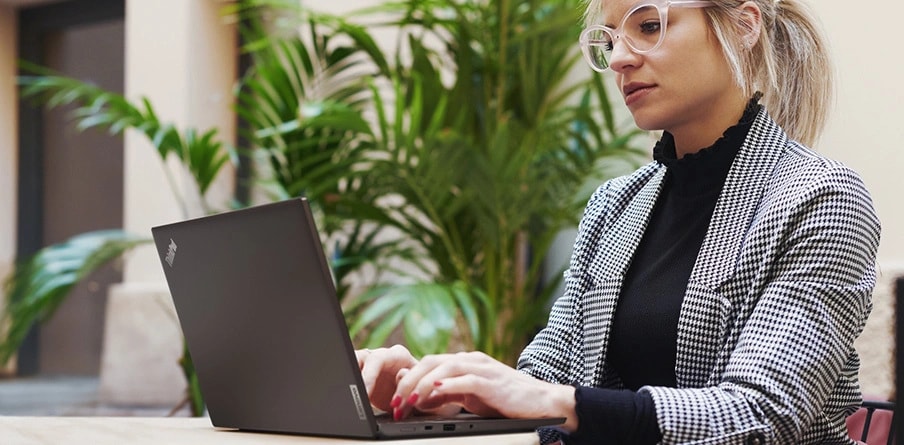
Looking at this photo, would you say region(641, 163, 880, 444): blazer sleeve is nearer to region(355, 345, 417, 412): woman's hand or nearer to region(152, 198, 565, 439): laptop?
region(152, 198, 565, 439): laptop

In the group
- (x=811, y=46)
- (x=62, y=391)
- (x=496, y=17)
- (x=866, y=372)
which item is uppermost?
(x=496, y=17)

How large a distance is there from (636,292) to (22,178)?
5.12 metres

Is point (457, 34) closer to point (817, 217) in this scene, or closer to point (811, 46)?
point (811, 46)

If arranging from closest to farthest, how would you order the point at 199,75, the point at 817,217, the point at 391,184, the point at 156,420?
the point at 817,217, the point at 156,420, the point at 391,184, the point at 199,75

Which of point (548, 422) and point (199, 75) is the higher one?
point (199, 75)

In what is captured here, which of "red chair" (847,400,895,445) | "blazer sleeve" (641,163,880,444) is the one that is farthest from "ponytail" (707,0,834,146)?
"red chair" (847,400,895,445)

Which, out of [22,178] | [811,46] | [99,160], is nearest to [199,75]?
[99,160]

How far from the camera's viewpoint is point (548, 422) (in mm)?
1175

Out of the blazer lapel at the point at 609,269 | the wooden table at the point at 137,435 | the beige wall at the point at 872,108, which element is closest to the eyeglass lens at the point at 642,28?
the blazer lapel at the point at 609,269

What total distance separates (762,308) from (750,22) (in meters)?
0.49

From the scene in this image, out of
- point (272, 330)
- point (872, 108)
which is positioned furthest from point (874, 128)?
point (272, 330)

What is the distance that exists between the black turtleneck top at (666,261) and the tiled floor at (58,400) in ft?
11.3

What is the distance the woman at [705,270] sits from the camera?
1205 mm

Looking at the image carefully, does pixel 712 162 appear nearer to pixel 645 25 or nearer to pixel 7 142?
pixel 645 25
